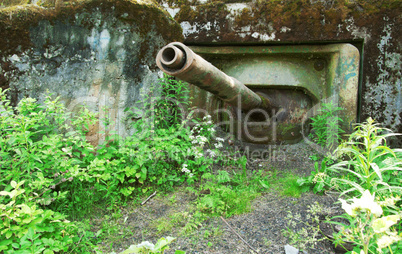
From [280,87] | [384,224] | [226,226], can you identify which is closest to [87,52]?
[226,226]

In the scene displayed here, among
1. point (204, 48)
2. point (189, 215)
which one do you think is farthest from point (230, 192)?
point (204, 48)

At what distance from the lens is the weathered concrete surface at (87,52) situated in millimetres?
2754

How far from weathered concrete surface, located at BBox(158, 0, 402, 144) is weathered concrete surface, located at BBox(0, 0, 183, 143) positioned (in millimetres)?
880

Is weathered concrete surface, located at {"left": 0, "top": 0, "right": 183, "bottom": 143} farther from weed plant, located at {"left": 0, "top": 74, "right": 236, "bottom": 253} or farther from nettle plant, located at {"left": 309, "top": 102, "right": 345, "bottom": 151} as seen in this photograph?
nettle plant, located at {"left": 309, "top": 102, "right": 345, "bottom": 151}

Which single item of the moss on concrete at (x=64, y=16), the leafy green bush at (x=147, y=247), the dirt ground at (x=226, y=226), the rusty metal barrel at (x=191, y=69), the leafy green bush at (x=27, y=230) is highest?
the moss on concrete at (x=64, y=16)

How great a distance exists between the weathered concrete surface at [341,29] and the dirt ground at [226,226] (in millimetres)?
1580

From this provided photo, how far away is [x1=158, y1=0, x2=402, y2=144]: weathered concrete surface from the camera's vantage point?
3064 millimetres

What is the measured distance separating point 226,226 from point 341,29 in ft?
8.52

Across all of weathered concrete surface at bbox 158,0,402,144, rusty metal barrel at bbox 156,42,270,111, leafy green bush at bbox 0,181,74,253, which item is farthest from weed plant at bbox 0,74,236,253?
weathered concrete surface at bbox 158,0,402,144

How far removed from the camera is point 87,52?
2.87 metres

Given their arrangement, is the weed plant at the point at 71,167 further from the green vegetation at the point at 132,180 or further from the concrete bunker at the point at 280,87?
the concrete bunker at the point at 280,87

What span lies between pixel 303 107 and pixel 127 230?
2824 mm

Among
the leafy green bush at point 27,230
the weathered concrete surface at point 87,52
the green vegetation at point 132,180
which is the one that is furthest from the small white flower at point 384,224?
the weathered concrete surface at point 87,52

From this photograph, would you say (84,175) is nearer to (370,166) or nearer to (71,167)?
(71,167)
